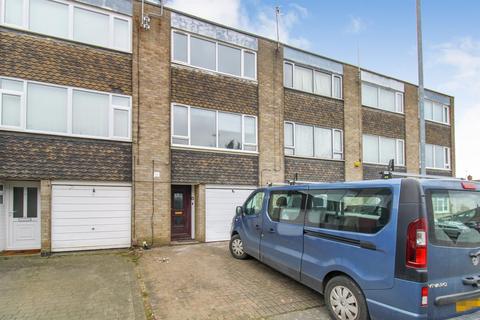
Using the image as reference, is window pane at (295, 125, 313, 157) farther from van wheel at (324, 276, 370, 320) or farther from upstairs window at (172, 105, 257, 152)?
van wheel at (324, 276, 370, 320)

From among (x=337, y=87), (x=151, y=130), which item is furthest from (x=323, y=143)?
(x=151, y=130)

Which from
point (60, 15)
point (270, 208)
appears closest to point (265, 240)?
point (270, 208)

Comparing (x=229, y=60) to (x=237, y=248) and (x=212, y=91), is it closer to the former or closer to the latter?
(x=212, y=91)

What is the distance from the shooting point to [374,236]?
3715mm

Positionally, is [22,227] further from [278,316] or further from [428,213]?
[428,213]

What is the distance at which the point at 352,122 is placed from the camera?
13.7 m

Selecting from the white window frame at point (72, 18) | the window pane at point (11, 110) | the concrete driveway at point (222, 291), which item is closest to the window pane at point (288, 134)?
the concrete driveway at point (222, 291)

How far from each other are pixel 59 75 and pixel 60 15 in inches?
69.4

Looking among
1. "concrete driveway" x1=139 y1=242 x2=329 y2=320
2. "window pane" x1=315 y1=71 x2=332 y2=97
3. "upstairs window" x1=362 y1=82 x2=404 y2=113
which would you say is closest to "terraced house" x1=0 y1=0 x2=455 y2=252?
"window pane" x1=315 y1=71 x2=332 y2=97

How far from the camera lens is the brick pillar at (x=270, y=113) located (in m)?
11.3

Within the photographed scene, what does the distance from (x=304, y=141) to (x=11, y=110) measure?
981 centimetres

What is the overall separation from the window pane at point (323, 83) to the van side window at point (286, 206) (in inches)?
324

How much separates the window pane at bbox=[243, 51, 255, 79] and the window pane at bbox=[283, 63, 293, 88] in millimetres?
1513

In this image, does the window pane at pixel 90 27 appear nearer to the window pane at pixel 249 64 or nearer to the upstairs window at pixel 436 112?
the window pane at pixel 249 64
